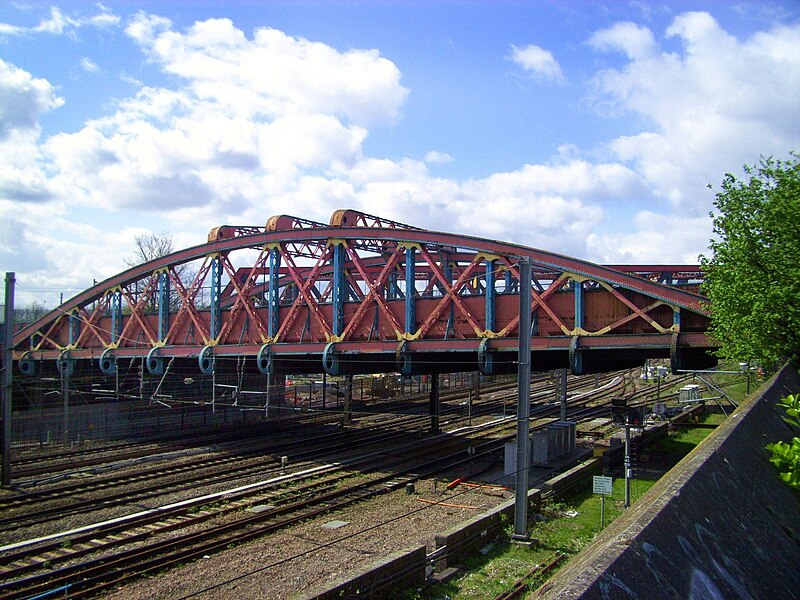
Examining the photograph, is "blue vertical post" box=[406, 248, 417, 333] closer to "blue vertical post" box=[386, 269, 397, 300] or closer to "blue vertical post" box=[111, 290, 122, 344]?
"blue vertical post" box=[386, 269, 397, 300]

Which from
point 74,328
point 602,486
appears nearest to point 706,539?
point 602,486

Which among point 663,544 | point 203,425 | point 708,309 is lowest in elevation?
point 203,425

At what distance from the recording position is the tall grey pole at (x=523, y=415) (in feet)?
51.8

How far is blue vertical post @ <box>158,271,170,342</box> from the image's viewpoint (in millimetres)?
34406

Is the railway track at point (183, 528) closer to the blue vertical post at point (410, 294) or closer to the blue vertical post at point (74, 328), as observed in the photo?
the blue vertical post at point (410, 294)

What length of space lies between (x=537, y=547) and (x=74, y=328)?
36.4 metres

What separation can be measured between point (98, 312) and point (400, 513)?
28.4 m

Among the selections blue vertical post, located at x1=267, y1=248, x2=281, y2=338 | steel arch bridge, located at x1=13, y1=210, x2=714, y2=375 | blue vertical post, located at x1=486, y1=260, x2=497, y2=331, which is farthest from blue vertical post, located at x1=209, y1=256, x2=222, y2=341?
blue vertical post, located at x1=486, y1=260, x2=497, y2=331

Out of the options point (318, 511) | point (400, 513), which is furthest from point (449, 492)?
point (318, 511)

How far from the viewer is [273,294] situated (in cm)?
2936

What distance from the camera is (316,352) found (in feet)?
88.4

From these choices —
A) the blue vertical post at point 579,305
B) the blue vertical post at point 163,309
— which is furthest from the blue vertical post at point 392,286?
the blue vertical post at point 163,309

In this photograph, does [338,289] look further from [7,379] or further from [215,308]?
[7,379]

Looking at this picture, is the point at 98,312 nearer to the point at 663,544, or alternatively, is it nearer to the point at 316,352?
the point at 316,352
